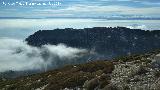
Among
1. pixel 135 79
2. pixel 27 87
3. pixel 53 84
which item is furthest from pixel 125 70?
pixel 27 87

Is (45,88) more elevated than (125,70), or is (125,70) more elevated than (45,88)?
(125,70)

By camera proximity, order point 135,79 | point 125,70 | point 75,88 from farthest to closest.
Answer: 1. point 125,70
2. point 75,88
3. point 135,79

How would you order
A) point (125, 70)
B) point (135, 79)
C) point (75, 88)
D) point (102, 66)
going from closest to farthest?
point (135, 79) → point (75, 88) → point (125, 70) → point (102, 66)

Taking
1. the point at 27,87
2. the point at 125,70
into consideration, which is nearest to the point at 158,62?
the point at 125,70

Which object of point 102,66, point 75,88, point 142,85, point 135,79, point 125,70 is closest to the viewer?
point 142,85

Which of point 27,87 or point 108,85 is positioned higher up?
point 108,85

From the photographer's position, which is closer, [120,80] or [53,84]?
[120,80]

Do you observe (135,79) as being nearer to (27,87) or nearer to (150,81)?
(150,81)

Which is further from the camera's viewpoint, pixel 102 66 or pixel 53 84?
pixel 102 66

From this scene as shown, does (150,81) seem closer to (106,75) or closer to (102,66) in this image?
(106,75)
